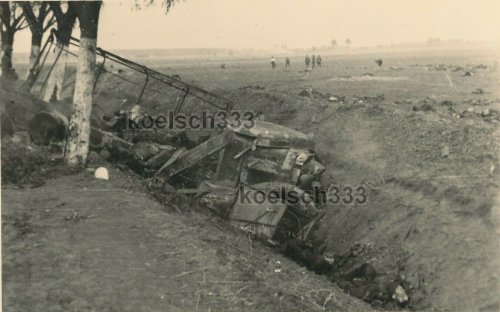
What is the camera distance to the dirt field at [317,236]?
216 inches

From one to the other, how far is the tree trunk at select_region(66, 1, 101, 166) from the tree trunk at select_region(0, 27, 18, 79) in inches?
365

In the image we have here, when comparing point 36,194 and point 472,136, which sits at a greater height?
point 472,136

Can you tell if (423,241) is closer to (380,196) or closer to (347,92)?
(380,196)

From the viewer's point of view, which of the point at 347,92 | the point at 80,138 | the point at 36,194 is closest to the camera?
the point at 36,194

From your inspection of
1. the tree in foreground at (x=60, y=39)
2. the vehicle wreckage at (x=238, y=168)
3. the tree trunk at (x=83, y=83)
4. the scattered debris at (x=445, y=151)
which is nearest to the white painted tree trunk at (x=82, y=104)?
the tree trunk at (x=83, y=83)

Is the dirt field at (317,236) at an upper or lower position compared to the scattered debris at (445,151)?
lower

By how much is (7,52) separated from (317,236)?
1434cm

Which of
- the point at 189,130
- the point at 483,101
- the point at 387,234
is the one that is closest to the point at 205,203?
the point at 387,234

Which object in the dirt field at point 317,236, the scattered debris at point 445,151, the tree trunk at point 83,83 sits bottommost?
the dirt field at point 317,236

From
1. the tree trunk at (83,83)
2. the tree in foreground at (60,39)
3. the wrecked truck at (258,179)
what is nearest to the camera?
the tree trunk at (83,83)

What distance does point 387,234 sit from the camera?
8.90 meters

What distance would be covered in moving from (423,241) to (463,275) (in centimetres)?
116

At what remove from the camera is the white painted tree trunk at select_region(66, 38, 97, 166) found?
9031 mm

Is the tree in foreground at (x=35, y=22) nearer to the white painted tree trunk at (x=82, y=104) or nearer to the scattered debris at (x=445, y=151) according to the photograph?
the white painted tree trunk at (x=82, y=104)
